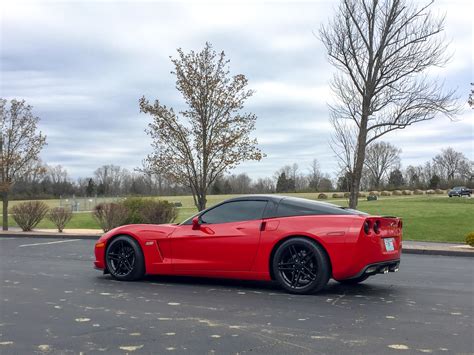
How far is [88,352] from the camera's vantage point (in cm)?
427

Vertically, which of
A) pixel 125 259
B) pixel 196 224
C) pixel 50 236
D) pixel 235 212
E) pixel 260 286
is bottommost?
pixel 50 236

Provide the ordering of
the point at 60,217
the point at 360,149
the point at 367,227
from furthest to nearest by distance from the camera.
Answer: the point at 60,217, the point at 360,149, the point at 367,227

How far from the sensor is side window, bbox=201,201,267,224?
7.33 m

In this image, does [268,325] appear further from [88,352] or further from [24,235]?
[24,235]

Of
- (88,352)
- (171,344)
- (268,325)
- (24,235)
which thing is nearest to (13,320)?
(88,352)

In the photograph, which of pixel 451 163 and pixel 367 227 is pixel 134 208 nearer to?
pixel 367 227

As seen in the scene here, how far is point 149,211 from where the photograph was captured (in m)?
20.4

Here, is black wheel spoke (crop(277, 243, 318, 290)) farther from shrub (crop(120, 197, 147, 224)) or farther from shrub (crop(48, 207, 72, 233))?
shrub (crop(48, 207, 72, 233))

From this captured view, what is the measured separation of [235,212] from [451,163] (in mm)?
122053

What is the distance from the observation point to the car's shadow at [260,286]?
7.00m

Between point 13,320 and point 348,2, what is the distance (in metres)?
14.2

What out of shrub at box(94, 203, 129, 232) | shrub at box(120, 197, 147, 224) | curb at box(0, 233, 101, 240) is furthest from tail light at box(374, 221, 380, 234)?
shrub at box(120, 197, 147, 224)

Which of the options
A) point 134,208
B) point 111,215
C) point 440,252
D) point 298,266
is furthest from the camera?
point 134,208

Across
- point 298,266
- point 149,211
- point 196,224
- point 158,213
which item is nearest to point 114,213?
point 149,211
